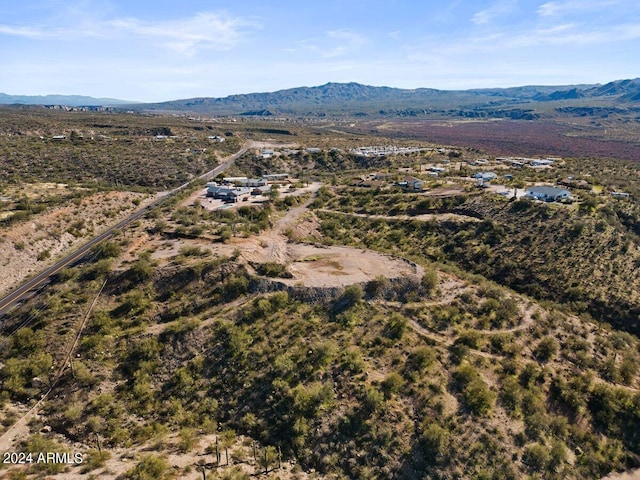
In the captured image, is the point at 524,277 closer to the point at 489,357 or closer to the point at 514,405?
the point at 489,357

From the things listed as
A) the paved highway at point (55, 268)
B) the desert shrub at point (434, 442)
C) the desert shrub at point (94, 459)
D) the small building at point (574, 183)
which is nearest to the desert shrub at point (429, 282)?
the desert shrub at point (434, 442)

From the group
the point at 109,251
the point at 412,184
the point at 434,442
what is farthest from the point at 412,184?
the point at 434,442

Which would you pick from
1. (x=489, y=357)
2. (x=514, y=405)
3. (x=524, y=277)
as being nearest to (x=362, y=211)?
(x=524, y=277)

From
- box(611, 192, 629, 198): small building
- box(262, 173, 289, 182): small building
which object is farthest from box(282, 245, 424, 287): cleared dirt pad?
box(262, 173, 289, 182): small building

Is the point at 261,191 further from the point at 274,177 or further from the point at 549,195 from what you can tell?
the point at 549,195

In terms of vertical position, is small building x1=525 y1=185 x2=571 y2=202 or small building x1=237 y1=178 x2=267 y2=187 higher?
small building x1=237 y1=178 x2=267 y2=187

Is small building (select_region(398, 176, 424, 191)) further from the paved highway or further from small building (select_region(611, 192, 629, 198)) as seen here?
the paved highway

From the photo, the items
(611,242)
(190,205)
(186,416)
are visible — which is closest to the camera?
(186,416)

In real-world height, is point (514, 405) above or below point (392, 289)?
below

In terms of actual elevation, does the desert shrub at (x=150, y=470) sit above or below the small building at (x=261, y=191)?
below

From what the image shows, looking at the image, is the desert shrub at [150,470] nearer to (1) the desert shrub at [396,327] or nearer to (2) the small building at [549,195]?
(1) the desert shrub at [396,327]

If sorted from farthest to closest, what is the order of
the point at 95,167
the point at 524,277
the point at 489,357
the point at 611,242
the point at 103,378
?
the point at 95,167
the point at 611,242
the point at 524,277
the point at 489,357
the point at 103,378
